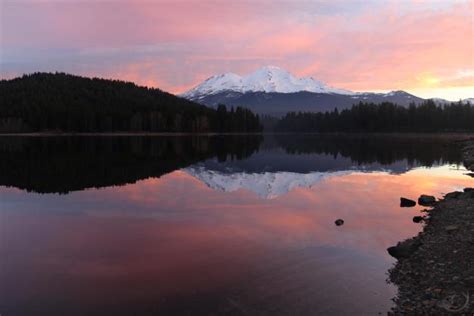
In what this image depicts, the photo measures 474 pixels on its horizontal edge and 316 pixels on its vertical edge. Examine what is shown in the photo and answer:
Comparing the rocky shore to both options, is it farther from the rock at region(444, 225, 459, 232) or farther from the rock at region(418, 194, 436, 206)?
the rock at region(418, 194, 436, 206)

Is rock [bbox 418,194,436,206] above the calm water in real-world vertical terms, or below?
above

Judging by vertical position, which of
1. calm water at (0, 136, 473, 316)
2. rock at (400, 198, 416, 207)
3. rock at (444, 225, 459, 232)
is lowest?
calm water at (0, 136, 473, 316)

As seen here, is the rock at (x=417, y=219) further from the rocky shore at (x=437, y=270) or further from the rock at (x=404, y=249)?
the rock at (x=404, y=249)

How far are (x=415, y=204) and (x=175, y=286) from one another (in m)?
23.8

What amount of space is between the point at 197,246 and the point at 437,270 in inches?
418

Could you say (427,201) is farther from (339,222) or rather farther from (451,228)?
(339,222)

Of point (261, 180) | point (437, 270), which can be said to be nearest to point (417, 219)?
point (437, 270)

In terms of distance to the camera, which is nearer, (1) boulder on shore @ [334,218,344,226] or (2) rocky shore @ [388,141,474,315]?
(2) rocky shore @ [388,141,474,315]

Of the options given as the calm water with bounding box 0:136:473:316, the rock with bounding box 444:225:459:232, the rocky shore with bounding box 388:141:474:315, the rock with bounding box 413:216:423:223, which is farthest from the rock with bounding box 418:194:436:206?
the rock with bounding box 444:225:459:232

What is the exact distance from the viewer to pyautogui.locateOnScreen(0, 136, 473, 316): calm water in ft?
46.9

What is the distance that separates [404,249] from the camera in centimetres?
1959

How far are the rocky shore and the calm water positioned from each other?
2.37 feet

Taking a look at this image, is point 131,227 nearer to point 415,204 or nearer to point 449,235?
point 449,235

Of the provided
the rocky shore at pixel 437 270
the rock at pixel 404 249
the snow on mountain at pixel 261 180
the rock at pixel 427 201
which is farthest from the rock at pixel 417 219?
the snow on mountain at pixel 261 180
